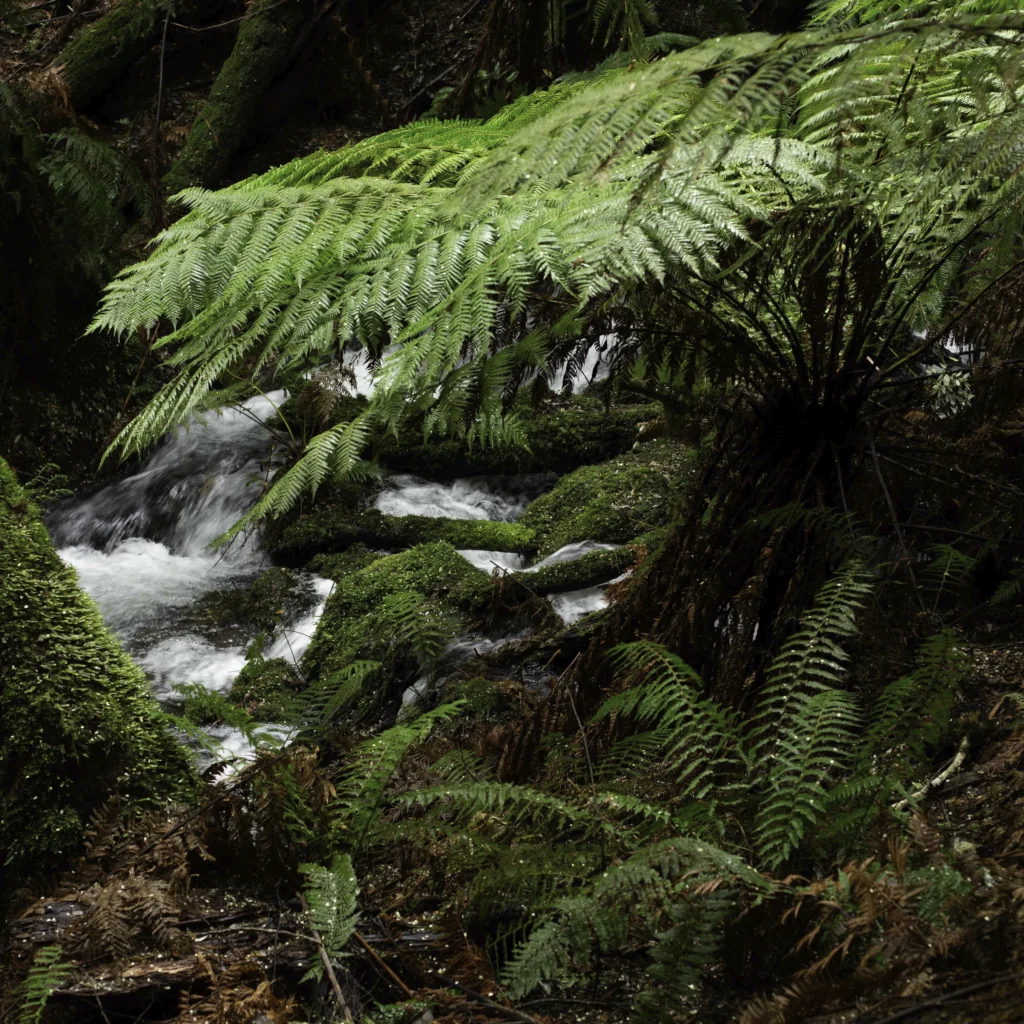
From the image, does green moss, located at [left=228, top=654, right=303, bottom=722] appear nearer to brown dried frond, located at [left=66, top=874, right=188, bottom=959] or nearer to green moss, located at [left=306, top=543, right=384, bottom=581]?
green moss, located at [left=306, top=543, right=384, bottom=581]

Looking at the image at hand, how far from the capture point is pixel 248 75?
8742 mm

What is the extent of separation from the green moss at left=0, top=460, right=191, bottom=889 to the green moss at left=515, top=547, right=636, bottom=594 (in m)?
2.21

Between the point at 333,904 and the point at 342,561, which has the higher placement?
the point at 333,904

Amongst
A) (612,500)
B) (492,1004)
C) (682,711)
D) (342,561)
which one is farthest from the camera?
(342,561)

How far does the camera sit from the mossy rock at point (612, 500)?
16.7ft

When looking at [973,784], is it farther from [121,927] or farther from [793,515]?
[121,927]

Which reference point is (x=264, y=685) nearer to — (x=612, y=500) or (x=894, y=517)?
(x=612, y=500)

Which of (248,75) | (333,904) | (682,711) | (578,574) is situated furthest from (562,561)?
(248,75)

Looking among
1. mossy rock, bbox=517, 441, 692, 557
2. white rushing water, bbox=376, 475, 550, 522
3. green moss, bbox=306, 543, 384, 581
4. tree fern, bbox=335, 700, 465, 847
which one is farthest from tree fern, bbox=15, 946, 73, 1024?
white rushing water, bbox=376, 475, 550, 522

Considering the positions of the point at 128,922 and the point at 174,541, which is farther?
the point at 174,541

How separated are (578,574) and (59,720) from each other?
8.72ft

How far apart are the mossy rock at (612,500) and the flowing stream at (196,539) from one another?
0.17m

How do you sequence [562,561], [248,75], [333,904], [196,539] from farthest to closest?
1. [248,75]
2. [196,539]
3. [562,561]
4. [333,904]

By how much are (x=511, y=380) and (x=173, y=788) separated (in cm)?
138
